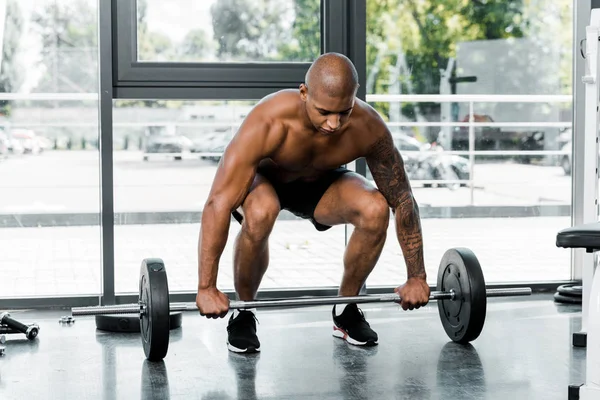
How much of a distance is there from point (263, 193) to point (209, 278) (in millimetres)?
334

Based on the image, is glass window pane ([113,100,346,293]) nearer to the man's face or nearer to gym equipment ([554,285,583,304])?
gym equipment ([554,285,583,304])

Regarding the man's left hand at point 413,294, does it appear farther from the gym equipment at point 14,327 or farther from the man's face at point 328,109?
the gym equipment at point 14,327

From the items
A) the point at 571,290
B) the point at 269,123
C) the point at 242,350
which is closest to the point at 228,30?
the point at 269,123

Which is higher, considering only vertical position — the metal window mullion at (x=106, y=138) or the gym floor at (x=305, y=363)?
the metal window mullion at (x=106, y=138)

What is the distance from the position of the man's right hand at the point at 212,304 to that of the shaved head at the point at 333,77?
61 cm

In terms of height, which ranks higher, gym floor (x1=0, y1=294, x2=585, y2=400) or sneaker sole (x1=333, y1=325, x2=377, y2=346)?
sneaker sole (x1=333, y1=325, x2=377, y2=346)

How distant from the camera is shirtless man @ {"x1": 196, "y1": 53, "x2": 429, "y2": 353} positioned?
8.18 feet

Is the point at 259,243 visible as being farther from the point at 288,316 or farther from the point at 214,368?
the point at 288,316

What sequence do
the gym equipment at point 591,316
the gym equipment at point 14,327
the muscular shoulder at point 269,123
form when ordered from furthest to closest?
the gym equipment at point 14,327
the muscular shoulder at point 269,123
the gym equipment at point 591,316

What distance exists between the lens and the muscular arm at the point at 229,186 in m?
2.54

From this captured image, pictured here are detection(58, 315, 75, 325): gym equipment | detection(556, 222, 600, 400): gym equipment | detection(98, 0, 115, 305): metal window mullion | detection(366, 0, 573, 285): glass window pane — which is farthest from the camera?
detection(366, 0, 573, 285): glass window pane

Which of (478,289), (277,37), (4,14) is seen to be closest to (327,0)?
(277,37)

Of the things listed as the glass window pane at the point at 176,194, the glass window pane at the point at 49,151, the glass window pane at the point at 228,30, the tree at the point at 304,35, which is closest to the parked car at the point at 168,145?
the glass window pane at the point at 176,194

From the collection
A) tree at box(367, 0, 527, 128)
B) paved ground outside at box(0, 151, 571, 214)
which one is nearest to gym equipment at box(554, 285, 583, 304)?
paved ground outside at box(0, 151, 571, 214)
